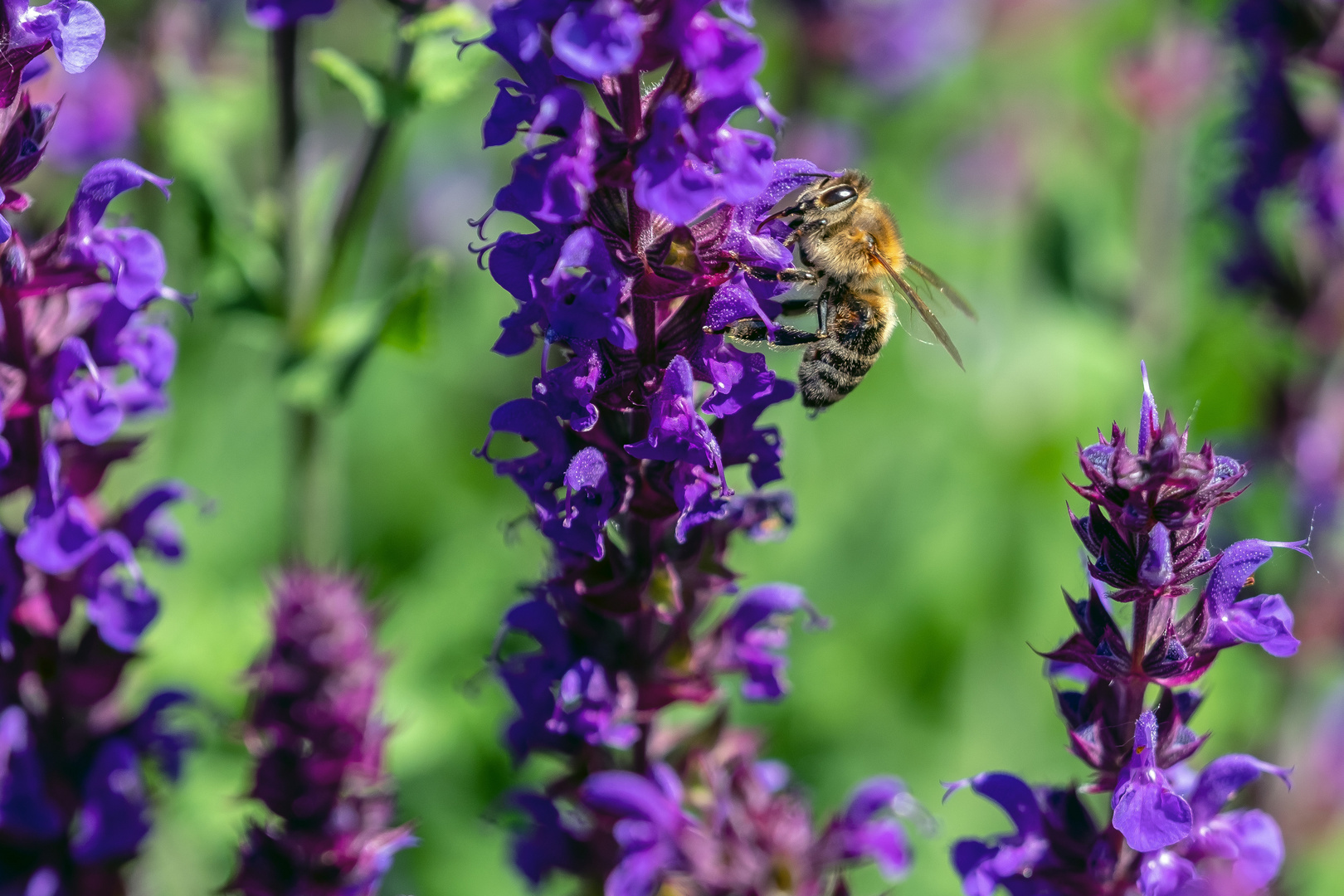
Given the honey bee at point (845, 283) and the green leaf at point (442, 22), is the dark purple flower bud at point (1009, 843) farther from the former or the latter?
the green leaf at point (442, 22)

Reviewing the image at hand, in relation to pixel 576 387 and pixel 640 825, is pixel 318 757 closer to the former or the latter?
pixel 640 825

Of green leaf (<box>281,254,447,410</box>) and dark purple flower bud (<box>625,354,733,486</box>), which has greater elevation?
dark purple flower bud (<box>625,354,733,486</box>)

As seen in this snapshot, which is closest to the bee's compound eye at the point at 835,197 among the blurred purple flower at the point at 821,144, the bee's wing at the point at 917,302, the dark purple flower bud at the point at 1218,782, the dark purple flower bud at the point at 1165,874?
the bee's wing at the point at 917,302

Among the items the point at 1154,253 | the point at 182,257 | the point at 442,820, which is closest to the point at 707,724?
the point at 442,820

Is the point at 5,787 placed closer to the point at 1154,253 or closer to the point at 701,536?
the point at 701,536

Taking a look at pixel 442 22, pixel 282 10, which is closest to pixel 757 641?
pixel 442 22

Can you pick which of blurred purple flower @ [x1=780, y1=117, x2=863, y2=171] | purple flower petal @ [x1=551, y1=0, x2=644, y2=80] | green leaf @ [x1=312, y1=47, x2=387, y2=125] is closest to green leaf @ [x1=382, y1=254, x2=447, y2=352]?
green leaf @ [x1=312, y1=47, x2=387, y2=125]

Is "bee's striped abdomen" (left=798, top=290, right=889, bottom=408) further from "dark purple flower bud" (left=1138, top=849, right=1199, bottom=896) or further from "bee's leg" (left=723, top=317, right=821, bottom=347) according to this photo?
"dark purple flower bud" (left=1138, top=849, right=1199, bottom=896)

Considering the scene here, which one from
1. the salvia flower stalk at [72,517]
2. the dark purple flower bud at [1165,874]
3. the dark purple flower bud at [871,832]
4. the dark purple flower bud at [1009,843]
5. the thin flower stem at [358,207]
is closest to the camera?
the dark purple flower bud at [1165,874]
